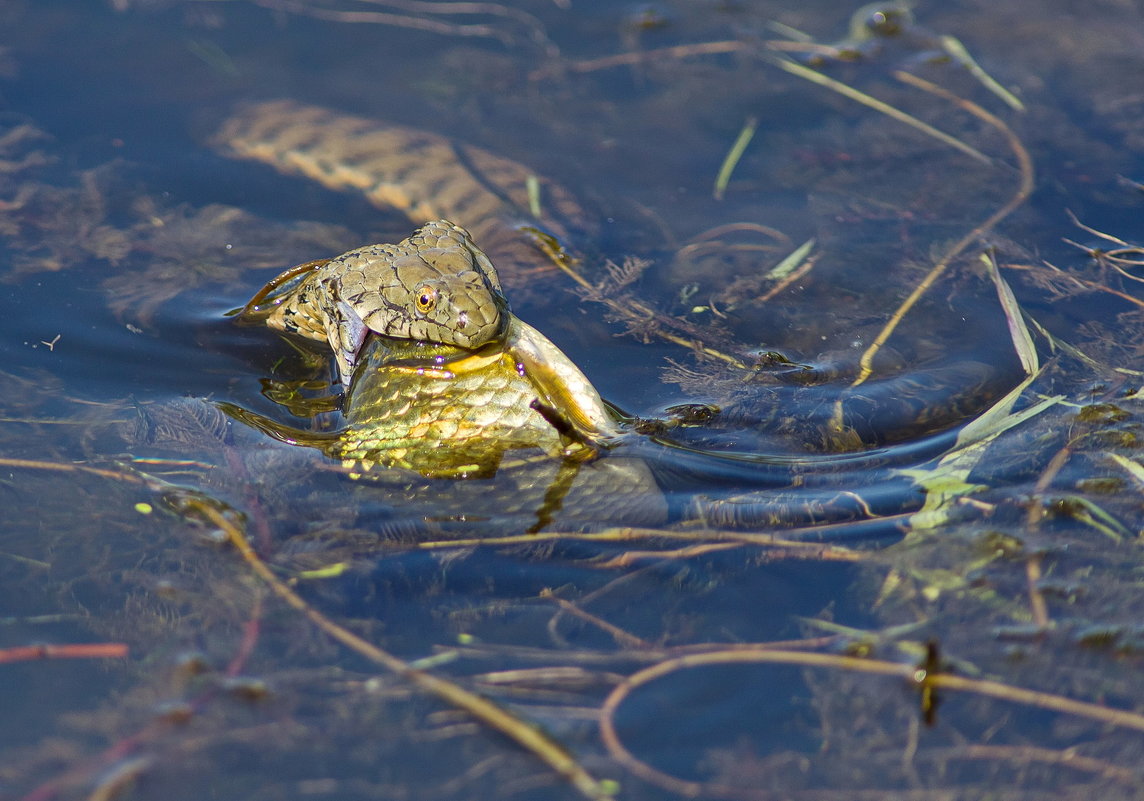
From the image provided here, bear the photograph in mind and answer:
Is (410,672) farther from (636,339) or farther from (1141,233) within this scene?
(1141,233)

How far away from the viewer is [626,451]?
3414mm

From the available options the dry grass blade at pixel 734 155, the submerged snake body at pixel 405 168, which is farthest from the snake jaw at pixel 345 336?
the dry grass blade at pixel 734 155

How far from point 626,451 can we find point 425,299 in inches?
34.3

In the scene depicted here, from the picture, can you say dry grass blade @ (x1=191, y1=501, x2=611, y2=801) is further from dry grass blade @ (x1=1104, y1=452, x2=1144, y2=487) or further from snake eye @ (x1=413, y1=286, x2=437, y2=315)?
dry grass blade @ (x1=1104, y1=452, x2=1144, y2=487)

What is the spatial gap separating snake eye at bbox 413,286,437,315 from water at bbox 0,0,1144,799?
1.95 ft

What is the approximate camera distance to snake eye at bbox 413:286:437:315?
3387 millimetres

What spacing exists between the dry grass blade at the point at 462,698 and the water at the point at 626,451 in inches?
1.3

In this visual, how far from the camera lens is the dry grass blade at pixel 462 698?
2.36 meters

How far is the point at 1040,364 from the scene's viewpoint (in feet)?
12.7

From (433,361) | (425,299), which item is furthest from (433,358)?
(425,299)

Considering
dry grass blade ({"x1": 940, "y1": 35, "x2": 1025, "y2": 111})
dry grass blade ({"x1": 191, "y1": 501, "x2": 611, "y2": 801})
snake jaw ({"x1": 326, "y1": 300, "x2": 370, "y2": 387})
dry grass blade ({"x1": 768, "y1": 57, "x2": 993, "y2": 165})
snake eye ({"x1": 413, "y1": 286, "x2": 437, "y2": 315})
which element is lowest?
dry grass blade ({"x1": 191, "y1": 501, "x2": 611, "y2": 801})

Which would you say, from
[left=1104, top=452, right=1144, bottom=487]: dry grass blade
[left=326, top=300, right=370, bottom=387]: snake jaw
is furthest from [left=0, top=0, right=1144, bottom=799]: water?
[left=326, top=300, right=370, bottom=387]: snake jaw

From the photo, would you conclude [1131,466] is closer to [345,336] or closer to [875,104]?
A: [345,336]

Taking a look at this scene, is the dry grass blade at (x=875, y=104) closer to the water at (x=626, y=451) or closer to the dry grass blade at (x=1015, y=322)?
the water at (x=626, y=451)
